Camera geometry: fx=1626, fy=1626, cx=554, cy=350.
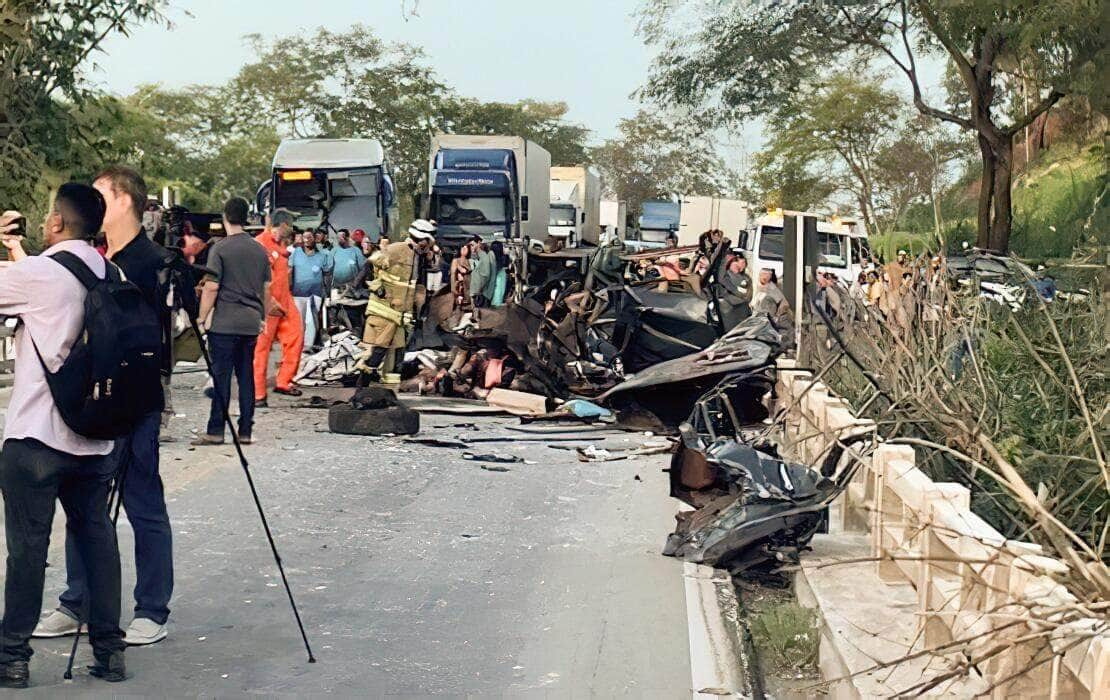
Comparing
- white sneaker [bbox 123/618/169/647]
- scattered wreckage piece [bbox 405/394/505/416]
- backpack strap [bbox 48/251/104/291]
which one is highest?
backpack strap [bbox 48/251/104/291]

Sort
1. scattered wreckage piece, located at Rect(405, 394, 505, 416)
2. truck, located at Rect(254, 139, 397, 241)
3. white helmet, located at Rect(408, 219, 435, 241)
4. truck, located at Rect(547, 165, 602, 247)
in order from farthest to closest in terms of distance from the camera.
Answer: truck, located at Rect(547, 165, 602, 247), truck, located at Rect(254, 139, 397, 241), white helmet, located at Rect(408, 219, 435, 241), scattered wreckage piece, located at Rect(405, 394, 505, 416)

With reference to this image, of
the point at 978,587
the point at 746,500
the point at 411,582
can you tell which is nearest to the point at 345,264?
the point at 411,582

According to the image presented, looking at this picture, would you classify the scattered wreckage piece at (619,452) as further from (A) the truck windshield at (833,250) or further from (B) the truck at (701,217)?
(B) the truck at (701,217)

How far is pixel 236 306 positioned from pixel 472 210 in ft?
81.7

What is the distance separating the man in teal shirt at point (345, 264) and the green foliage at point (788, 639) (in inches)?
699

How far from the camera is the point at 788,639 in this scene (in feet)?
23.0

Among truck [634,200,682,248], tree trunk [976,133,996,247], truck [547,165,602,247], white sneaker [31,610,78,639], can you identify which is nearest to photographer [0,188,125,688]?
white sneaker [31,610,78,639]

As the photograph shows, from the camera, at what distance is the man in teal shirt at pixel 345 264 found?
2497 cm

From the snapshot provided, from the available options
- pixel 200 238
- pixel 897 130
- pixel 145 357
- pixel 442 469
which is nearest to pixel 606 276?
pixel 200 238

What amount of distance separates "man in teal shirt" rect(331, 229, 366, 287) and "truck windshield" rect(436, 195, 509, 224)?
11317 millimetres

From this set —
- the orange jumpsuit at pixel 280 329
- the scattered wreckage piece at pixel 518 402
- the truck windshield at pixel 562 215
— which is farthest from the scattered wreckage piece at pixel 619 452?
the truck windshield at pixel 562 215

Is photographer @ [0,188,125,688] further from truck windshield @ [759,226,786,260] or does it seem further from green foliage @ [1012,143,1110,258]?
green foliage @ [1012,143,1110,258]

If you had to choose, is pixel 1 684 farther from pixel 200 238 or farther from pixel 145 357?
pixel 200 238

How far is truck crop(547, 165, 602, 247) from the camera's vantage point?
2089 inches
